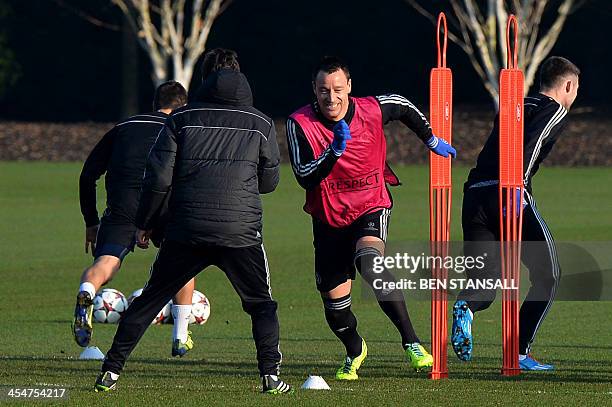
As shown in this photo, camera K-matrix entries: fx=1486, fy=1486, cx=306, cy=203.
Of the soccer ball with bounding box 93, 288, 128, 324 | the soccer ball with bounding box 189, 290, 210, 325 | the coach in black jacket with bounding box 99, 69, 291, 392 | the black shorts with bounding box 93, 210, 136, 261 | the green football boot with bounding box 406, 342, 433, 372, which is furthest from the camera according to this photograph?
the soccer ball with bounding box 93, 288, 128, 324

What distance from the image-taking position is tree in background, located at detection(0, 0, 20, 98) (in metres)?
52.3

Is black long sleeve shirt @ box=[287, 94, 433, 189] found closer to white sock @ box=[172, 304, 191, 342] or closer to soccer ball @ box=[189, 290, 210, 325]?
white sock @ box=[172, 304, 191, 342]

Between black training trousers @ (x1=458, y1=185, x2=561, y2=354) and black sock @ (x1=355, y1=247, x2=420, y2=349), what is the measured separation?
41 cm

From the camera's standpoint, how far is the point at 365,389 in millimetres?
9188

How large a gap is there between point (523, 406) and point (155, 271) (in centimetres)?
233

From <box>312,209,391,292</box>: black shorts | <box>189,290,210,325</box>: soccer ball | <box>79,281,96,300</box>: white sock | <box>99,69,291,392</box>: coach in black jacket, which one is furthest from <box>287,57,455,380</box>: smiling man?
<box>189,290,210,325</box>: soccer ball

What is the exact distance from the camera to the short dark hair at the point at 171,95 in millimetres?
11203

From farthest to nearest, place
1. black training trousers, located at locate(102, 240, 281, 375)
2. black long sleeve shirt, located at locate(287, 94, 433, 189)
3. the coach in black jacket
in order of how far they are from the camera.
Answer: black long sleeve shirt, located at locate(287, 94, 433, 189) → black training trousers, located at locate(102, 240, 281, 375) → the coach in black jacket

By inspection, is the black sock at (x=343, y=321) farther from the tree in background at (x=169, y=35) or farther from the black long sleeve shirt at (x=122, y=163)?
the tree in background at (x=169, y=35)

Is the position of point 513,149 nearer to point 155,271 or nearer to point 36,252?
point 155,271

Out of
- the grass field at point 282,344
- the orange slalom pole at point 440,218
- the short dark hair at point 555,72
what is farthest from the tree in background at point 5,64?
the orange slalom pole at point 440,218

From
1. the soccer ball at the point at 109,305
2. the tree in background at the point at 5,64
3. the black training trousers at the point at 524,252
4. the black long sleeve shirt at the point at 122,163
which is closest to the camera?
the black training trousers at the point at 524,252

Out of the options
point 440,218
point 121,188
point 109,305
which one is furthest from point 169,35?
point 440,218

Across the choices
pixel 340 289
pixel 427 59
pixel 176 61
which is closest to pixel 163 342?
pixel 340 289
